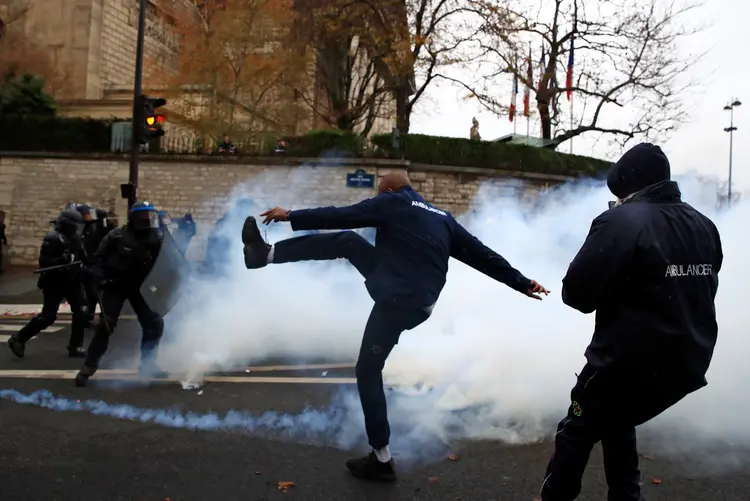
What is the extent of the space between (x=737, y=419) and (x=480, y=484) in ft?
6.92

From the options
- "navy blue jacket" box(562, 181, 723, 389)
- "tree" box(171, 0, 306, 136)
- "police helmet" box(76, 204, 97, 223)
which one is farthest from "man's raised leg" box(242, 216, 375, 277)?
"tree" box(171, 0, 306, 136)

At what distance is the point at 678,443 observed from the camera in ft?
13.1

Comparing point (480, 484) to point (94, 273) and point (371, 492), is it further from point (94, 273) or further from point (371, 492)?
point (94, 273)

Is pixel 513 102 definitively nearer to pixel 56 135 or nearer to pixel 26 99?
pixel 56 135

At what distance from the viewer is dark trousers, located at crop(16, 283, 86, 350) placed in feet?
22.1

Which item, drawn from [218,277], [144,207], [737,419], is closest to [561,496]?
[737,419]

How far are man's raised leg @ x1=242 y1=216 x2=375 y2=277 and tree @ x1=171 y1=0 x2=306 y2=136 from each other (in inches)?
616

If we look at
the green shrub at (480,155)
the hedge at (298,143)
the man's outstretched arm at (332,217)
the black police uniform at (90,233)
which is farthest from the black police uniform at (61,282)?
the green shrub at (480,155)

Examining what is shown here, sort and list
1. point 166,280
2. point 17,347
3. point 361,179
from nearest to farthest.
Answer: point 166,280, point 17,347, point 361,179

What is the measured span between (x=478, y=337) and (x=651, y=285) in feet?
9.61

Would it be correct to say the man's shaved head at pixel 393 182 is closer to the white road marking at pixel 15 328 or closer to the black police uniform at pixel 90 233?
the black police uniform at pixel 90 233

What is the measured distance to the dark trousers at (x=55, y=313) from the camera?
6.75 meters

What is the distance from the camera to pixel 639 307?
92.7 inches

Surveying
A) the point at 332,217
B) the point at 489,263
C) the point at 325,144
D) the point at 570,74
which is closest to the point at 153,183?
the point at 325,144
